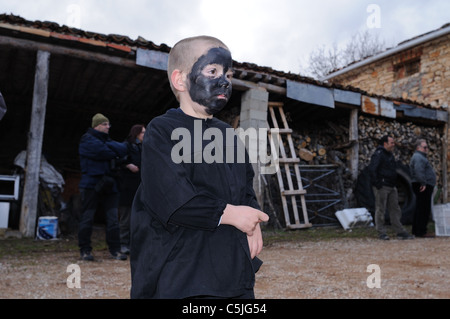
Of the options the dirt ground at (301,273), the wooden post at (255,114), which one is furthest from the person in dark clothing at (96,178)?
the wooden post at (255,114)

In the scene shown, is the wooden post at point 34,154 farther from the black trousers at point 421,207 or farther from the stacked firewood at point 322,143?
the black trousers at point 421,207

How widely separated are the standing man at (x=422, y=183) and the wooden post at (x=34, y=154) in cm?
650

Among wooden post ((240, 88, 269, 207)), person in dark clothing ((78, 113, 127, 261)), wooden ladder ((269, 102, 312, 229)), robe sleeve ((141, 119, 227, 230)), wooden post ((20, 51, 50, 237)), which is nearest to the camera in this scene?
robe sleeve ((141, 119, 227, 230))

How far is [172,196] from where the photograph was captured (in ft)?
3.46

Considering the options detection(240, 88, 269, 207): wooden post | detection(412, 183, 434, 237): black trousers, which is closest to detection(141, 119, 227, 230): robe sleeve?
detection(240, 88, 269, 207): wooden post

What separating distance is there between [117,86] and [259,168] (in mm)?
3657

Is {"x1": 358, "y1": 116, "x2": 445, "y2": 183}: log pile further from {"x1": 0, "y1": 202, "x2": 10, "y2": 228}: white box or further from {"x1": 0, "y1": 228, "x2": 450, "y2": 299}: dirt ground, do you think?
{"x1": 0, "y1": 202, "x2": 10, "y2": 228}: white box

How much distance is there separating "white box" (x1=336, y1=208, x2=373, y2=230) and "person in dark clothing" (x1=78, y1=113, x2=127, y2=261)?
5559 mm

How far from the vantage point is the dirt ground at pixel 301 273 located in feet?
9.78

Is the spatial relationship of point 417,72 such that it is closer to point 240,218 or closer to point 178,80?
point 178,80

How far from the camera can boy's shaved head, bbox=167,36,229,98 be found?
126 cm

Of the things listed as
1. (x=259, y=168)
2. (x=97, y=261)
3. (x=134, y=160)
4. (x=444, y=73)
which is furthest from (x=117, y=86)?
(x=444, y=73)

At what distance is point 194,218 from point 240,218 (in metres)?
0.13
